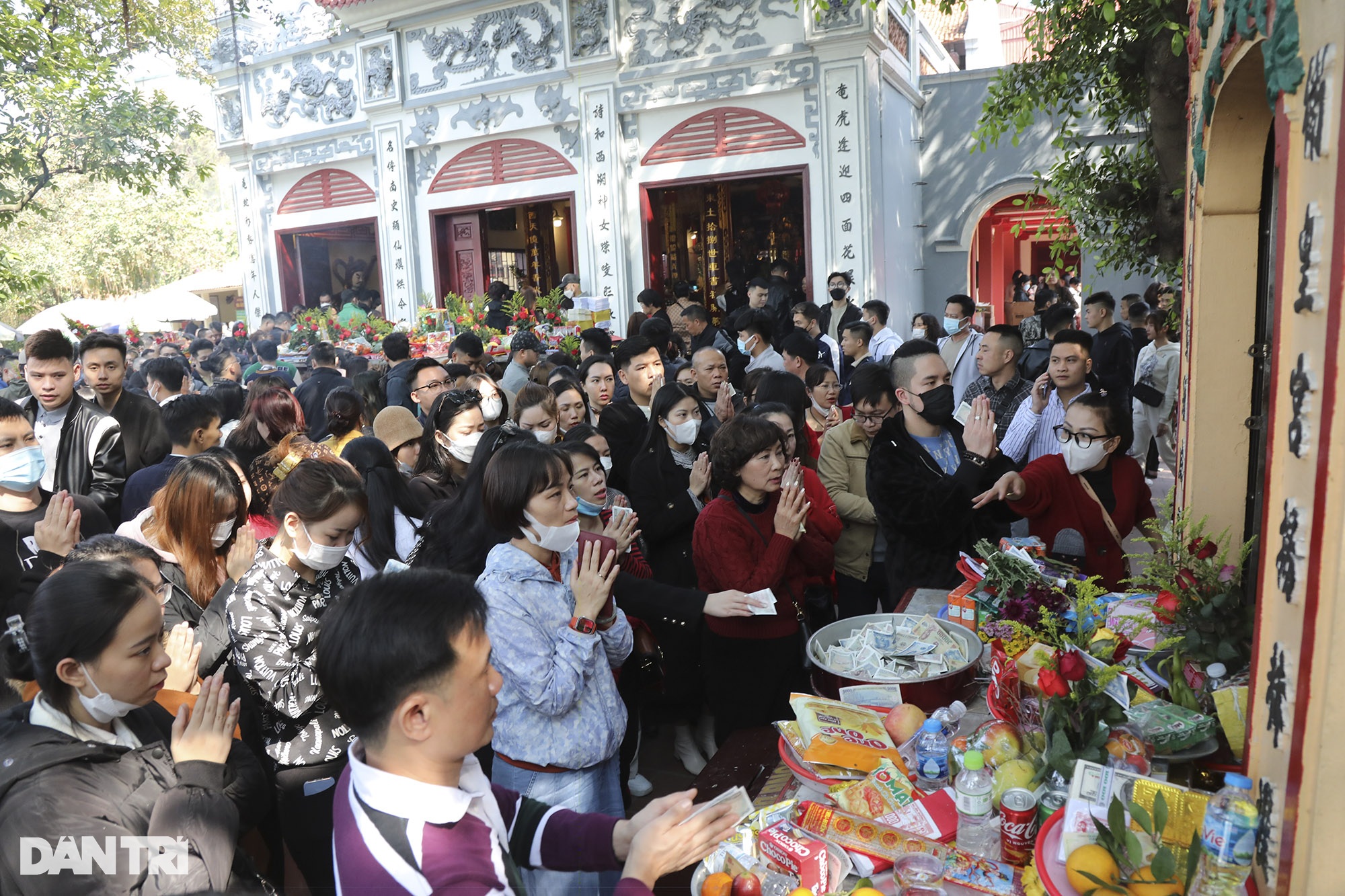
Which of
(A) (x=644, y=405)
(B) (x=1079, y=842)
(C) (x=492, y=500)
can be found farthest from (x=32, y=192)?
(B) (x=1079, y=842)

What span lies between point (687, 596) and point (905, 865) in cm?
132

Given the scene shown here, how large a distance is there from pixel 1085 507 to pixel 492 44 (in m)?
12.4

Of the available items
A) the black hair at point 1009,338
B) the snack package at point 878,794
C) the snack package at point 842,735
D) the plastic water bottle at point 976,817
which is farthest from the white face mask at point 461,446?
the black hair at point 1009,338

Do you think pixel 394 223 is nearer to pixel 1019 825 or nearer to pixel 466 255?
pixel 466 255

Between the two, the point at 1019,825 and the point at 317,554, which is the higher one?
the point at 317,554

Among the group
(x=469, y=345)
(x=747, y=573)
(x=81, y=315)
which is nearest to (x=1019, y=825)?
(x=747, y=573)

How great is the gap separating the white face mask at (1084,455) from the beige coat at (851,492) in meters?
0.97

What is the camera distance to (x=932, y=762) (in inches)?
86.7

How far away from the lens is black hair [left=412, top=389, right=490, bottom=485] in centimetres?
417

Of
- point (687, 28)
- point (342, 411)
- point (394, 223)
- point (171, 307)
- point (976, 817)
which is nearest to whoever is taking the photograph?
point (976, 817)

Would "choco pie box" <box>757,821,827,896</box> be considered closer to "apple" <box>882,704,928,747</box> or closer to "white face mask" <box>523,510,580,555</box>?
"apple" <box>882,704,928,747</box>

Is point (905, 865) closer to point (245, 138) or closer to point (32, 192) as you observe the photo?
point (32, 192)

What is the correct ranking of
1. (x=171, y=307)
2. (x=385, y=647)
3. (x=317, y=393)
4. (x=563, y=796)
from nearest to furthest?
(x=385, y=647) → (x=563, y=796) → (x=317, y=393) → (x=171, y=307)

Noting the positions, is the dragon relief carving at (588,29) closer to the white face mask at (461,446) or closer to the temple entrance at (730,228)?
the temple entrance at (730,228)
